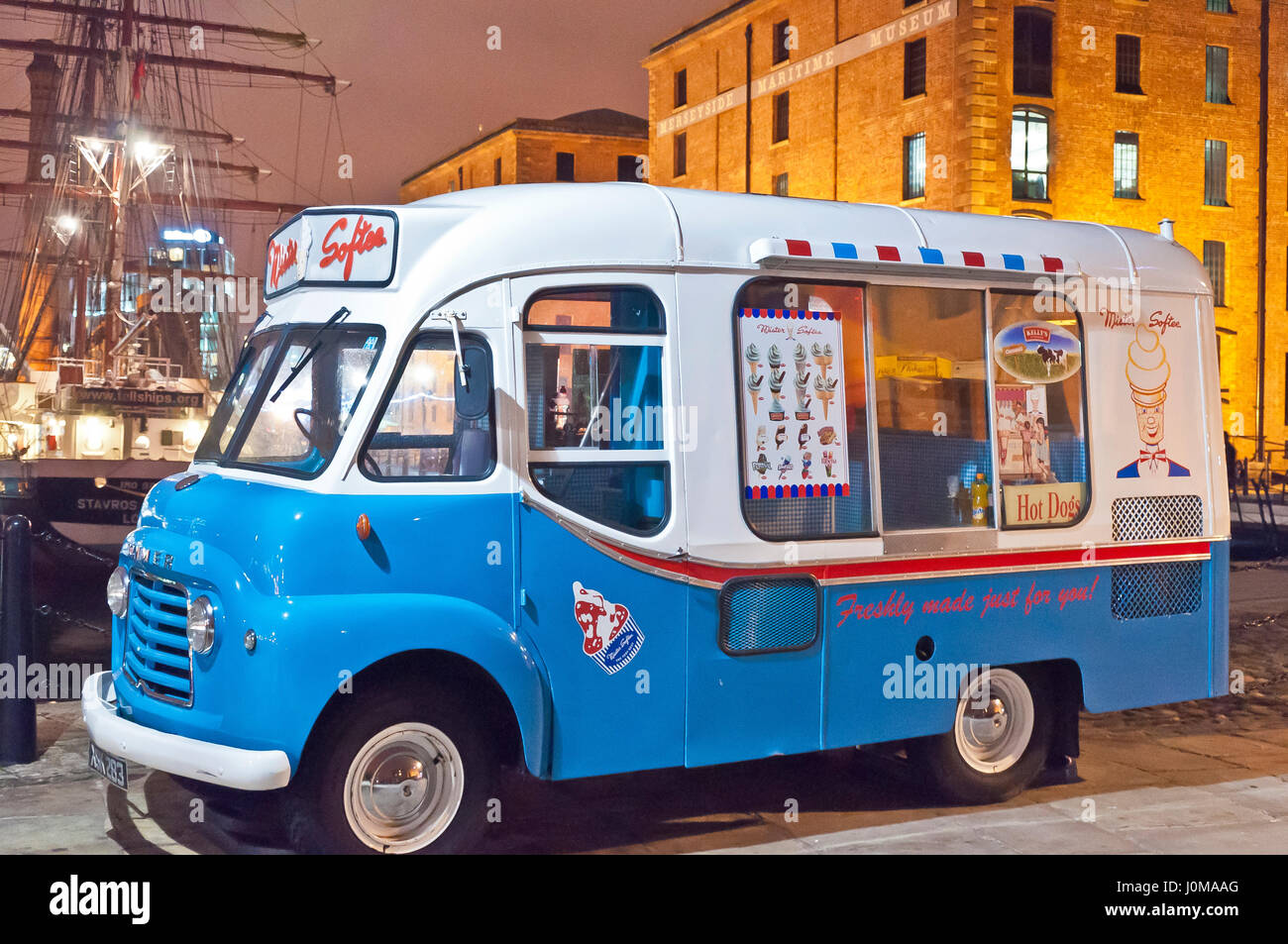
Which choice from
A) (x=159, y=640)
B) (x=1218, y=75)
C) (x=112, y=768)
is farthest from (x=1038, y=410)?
(x=1218, y=75)

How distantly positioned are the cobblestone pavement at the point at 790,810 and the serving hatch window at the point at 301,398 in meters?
1.50

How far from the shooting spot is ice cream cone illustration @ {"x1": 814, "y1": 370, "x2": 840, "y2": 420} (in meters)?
6.65

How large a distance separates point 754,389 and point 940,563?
1385 mm

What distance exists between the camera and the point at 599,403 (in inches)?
240

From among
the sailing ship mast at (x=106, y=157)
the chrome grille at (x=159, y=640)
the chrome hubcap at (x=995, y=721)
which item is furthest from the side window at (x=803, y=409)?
the sailing ship mast at (x=106, y=157)

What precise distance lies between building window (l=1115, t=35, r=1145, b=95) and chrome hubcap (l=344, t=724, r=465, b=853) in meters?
40.6

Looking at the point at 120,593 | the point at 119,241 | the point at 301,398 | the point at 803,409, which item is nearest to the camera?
the point at 301,398

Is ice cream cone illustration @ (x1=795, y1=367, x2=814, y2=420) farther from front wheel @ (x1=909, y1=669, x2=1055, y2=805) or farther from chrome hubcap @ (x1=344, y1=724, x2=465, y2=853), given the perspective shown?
chrome hubcap @ (x1=344, y1=724, x2=465, y2=853)

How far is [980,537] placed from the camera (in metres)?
7.05

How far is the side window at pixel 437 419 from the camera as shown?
5684mm

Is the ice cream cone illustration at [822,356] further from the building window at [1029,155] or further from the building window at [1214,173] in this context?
the building window at [1214,173]

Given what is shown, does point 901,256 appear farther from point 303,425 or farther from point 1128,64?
point 1128,64

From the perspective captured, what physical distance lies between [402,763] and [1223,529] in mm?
5044

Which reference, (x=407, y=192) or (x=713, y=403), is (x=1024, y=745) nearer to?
(x=713, y=403)
